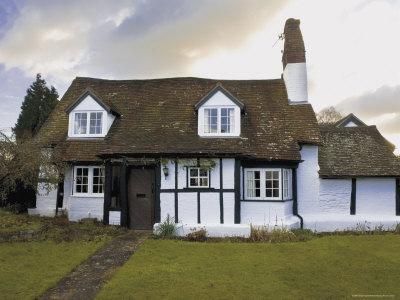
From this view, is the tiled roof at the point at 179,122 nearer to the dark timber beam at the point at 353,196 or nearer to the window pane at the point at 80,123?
the window pane at the point at 80,123

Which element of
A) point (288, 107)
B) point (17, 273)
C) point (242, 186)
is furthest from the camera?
point (288, 107)

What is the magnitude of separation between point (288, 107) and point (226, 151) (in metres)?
6.83

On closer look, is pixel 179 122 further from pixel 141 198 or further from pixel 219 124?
pixel 141 198

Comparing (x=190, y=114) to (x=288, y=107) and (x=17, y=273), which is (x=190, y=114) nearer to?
(x=288, y=107)

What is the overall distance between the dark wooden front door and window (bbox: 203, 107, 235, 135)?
Answer: 357 cm

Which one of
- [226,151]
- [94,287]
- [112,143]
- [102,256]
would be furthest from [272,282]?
[112,143]

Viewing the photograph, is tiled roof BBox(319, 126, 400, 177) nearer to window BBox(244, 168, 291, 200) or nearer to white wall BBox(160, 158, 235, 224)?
window BBox(244, 168, 291, 200)

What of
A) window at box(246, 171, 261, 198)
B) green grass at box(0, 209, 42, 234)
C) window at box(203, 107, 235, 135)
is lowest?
green grass at box(0, 209, 42, 234)

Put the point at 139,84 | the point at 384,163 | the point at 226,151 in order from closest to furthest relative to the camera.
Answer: the point at 226,151 < the point at 384,163 < the point at 139,84

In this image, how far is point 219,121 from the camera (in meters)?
18.4

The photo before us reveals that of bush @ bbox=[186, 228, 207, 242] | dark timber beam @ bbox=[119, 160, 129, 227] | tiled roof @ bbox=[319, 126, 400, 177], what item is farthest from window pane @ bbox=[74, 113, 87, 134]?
tiled roof @ bbox=[319, 126, 400, 177]

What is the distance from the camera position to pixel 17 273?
10961mm

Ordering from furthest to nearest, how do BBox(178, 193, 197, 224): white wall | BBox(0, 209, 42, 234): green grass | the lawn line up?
BBox(178, 193, 197, 224): white wall < BBox(0, 209, 42, 234): green grass < the lawn

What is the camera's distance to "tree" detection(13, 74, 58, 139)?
33.9 meters
